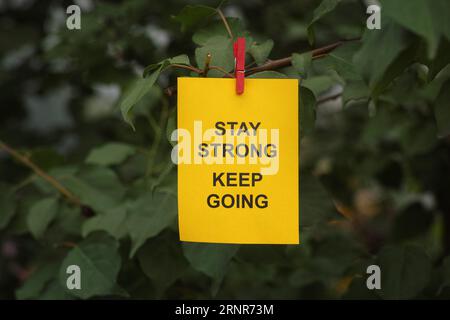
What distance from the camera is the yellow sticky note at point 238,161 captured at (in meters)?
0.68

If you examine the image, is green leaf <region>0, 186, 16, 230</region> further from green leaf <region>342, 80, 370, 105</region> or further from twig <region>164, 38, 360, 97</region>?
green leaf <region>342, 80, 370, 105</region>

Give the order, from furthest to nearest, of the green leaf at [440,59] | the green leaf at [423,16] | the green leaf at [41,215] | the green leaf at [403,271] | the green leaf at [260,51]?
the green leaf at [41,215] < the green leaf at [403,271] < the green leaf at [260,51] < the green leaf at [440,59] < the green leaf at [423,16]

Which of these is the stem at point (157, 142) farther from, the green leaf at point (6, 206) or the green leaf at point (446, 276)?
the green leaf at point (446, 276)

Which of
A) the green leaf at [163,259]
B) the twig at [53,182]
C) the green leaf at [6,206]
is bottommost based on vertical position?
the green leaf at [163,259]

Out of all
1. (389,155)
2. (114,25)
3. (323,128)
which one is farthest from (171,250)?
(323,128)

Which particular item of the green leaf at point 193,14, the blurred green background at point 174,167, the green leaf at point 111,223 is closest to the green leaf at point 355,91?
the blurred green background at point 174,167

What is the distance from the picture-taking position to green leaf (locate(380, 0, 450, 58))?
486 mm

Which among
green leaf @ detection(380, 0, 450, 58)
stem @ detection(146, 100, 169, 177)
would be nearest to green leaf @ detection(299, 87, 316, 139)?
green leaf @ detection(380, 0, 450, 58)

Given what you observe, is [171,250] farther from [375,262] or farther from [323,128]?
[323,128]

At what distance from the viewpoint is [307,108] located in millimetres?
719

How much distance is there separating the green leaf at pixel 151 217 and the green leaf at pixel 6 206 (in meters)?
0.23

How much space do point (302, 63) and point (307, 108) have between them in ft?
0.18

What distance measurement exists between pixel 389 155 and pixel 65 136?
0.96 meters

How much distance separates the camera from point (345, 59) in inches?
28.6
